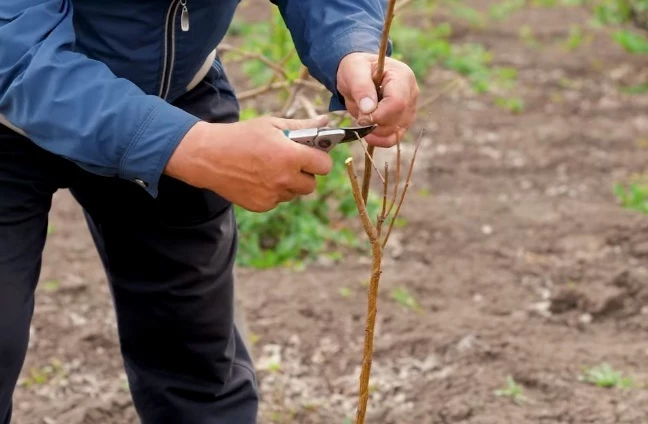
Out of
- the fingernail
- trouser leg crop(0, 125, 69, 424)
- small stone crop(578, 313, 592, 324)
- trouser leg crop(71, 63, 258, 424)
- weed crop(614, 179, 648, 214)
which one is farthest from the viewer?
weed crop(614, 179, 648, 214)

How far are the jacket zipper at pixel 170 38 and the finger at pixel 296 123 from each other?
30 cm

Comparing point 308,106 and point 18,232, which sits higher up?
point 18,232

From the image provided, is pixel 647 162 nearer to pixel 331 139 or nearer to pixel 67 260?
pixel 67 260

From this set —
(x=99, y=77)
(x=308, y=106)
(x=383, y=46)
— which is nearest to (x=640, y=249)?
(x=308, y=106)

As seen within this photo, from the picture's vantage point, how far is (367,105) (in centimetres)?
185

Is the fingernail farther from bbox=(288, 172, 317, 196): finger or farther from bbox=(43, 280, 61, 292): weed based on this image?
bbox=(43, 280, 61, 292): weed

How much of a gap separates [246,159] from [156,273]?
668mm

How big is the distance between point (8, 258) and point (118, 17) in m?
0.48

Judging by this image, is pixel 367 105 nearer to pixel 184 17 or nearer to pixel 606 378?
pixel 184 17

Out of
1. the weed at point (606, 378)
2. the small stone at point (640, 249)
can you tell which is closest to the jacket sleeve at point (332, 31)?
the weed at point (606, 378)

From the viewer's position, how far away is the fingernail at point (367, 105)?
1.84 m

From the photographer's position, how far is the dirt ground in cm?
308

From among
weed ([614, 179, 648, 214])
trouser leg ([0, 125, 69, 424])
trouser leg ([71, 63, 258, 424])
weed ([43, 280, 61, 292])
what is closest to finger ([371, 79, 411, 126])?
trouser leg ([71, 63, 258, 424])

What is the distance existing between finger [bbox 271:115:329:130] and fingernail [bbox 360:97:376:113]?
8 centimetres
